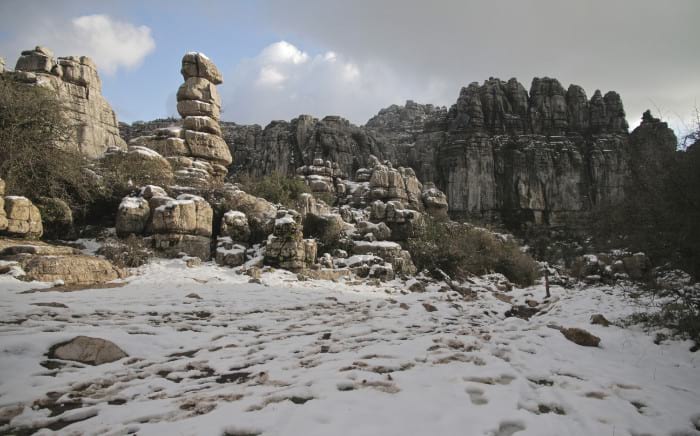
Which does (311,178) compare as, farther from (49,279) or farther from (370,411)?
(370,411)

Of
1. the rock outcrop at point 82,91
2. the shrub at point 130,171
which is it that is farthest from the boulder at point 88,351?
the rock outcrop at point 82,91

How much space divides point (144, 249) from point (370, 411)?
9.79 meters

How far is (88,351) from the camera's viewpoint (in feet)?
12.0

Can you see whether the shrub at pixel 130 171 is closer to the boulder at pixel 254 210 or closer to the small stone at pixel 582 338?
the boulder at pixel 254 210

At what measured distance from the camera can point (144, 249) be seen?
10.3 m

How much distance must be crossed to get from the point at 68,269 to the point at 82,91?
22.4 m

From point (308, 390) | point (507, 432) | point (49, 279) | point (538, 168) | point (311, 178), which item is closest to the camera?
point (507, 432)

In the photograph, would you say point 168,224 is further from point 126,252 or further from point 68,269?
point 68,269

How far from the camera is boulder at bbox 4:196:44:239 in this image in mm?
8523

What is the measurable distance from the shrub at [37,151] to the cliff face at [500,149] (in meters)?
38.5

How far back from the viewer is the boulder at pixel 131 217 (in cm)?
1112

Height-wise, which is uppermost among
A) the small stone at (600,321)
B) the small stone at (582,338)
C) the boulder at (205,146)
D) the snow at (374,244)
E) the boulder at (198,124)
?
the boulder at (198,124)

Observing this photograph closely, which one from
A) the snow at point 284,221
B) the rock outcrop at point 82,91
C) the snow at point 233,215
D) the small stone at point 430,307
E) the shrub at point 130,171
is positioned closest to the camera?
the small stone at point 430,307

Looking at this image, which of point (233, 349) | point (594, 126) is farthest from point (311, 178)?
point (594, 126)
